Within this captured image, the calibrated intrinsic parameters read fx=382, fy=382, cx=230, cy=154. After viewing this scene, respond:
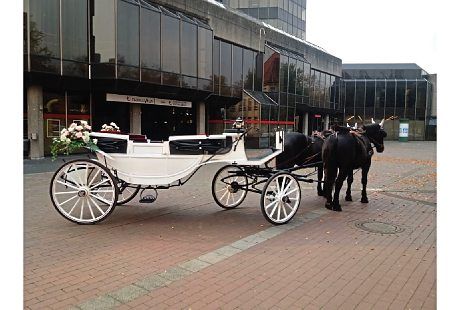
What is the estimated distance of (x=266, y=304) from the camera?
12.0 ft

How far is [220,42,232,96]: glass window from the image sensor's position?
2720cm

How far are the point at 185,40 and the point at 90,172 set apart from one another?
1813cm

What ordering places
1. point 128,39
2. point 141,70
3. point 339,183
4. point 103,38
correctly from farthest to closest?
point 141,70, point 128,39, point 103,38, point 339,183

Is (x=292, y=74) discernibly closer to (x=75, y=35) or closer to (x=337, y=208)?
(x=75, y=35)

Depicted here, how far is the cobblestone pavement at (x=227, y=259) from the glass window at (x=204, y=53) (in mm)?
17541

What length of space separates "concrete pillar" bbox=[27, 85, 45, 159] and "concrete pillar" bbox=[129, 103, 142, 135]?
203 inches

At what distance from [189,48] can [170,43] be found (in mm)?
1634

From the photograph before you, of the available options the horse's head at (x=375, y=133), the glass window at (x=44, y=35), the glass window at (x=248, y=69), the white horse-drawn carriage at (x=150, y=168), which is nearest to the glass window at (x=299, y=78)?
the glass window at (x=248, y=69)

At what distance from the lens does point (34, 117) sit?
1758 cm

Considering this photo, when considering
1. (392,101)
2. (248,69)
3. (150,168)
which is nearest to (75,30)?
(248,69)

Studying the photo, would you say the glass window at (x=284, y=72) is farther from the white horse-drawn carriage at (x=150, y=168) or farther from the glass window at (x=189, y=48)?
the white horse-drawn carriage at (x=150, y=168)


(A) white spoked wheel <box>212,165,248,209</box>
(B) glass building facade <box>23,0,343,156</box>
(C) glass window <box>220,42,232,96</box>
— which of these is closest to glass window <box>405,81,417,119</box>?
(B) glass building facade <box>23,0,343,156</box>
